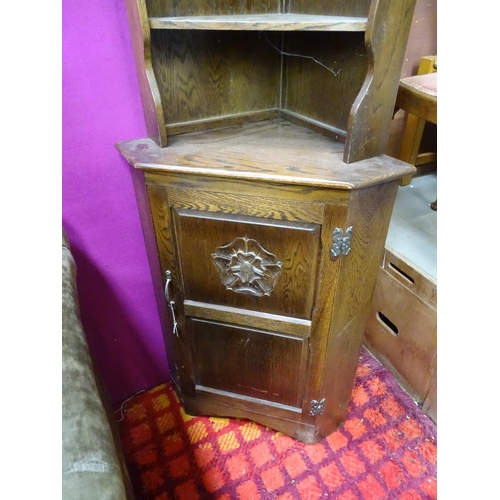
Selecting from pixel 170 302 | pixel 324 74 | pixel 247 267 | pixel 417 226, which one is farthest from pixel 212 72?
pixel 417 226

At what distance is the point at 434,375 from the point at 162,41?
1.25 meters

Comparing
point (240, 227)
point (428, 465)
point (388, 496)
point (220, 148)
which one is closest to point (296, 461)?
point (388, 496)

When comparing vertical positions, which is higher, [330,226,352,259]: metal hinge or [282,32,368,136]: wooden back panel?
[282,32,368,136]: wooden back panel

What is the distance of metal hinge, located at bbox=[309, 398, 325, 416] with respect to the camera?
1.15 m

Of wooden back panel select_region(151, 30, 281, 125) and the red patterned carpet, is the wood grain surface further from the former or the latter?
the red patterned carpet

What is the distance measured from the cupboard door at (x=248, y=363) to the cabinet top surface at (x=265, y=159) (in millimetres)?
456

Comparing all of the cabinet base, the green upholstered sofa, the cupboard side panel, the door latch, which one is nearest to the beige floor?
the cupboard side panel

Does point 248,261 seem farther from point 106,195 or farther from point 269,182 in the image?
point 106,195

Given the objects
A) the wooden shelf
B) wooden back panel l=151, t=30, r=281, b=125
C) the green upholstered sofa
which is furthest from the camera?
wooden back panel l=151, t=30, r=281, b=125

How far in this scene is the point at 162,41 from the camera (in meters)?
0.92

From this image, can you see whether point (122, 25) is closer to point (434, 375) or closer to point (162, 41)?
point (162, 41)

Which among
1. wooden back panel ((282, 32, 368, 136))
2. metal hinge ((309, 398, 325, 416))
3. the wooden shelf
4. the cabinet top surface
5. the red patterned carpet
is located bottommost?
the red patterned carpet

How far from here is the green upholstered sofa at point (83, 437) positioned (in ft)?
1.44

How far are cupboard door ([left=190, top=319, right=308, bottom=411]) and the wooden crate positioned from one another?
46 centimetres
